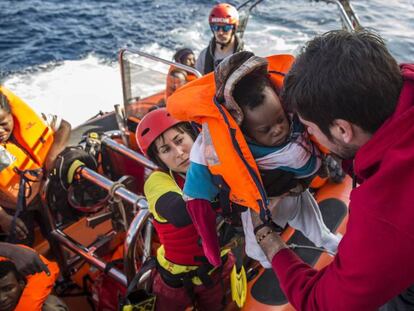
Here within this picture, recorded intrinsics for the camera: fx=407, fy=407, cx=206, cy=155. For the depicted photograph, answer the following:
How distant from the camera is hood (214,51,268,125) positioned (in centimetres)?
116

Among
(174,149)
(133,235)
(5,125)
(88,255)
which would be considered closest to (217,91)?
(174,149)

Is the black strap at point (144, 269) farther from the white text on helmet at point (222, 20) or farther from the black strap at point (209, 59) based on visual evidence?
the white text on helmet at point (222, 20)

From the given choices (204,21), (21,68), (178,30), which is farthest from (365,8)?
(21,68)

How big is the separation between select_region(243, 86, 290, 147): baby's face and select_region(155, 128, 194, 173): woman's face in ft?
1.46

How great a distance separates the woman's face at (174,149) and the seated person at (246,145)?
330 mm

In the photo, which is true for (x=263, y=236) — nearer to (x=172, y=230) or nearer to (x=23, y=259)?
(x=172, y=230)

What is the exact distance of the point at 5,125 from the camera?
2385 mm

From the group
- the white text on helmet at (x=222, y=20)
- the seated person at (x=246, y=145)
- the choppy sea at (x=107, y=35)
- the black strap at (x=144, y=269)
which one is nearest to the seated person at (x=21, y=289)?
the black strap at (x=144, y=269)

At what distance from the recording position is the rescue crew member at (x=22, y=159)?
2.35m

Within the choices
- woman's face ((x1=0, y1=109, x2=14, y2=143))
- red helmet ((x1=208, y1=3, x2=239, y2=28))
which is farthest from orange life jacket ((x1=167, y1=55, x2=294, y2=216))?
red helmet ((x1=208, y1=3, x2=239, y2=28))

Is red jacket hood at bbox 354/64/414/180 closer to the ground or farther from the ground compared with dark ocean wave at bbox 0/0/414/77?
farther from the ground

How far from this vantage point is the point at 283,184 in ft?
4.42

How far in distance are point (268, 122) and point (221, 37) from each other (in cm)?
303

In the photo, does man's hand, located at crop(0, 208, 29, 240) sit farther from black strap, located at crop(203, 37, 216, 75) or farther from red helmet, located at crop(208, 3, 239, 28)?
red helmet, located at crop(208, 3, 239, 28)
